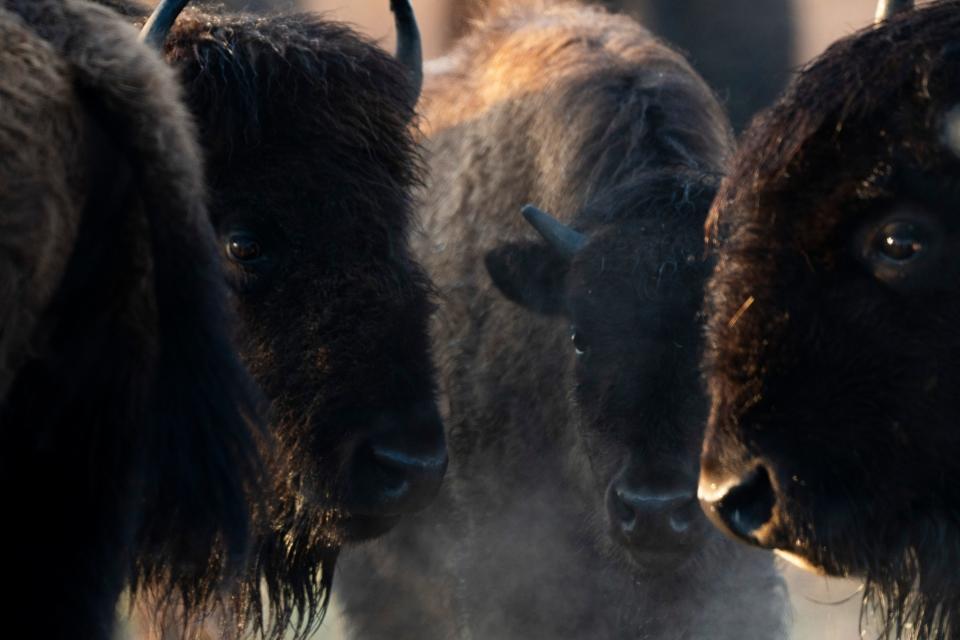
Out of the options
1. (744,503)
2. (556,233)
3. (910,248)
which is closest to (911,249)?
(910,248)

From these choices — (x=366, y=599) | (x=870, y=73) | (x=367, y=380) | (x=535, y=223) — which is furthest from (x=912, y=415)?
(x=366, y=599)

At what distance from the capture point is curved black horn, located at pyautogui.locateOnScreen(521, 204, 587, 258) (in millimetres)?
4547

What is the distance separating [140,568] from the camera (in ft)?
10.2

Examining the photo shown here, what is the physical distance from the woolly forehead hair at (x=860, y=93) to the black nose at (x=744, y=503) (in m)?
0.57

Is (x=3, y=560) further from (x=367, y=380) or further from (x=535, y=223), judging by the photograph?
(x=535, y=223)

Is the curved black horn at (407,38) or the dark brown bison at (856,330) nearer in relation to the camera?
the dark brown bison at (856,330)

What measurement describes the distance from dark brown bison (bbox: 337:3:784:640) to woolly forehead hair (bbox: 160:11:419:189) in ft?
2.54

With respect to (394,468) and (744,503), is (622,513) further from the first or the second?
(744,503)

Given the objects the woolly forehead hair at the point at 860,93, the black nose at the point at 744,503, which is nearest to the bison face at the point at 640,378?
the black nose at the point at 744,503

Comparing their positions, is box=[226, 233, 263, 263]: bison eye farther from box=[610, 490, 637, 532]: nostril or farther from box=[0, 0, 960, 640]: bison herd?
box=[610, 490, 637, 532]: nostril

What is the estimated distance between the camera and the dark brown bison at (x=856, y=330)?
287cm

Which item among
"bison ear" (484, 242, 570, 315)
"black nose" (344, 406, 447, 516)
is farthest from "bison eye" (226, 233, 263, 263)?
"bison ear" (484, 242, 570, 315)

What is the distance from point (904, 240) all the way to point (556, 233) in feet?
5.93

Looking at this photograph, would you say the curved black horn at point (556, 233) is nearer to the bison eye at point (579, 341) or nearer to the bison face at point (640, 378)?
the bison face at point (640, 378)
